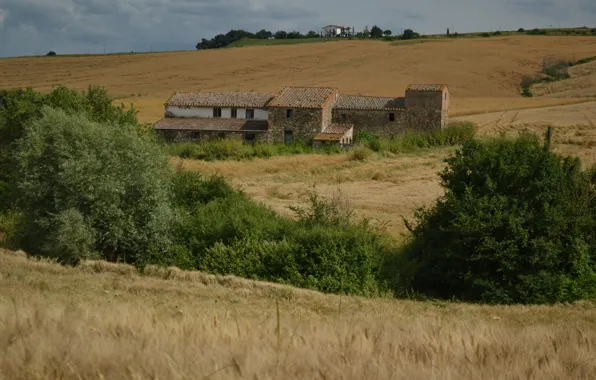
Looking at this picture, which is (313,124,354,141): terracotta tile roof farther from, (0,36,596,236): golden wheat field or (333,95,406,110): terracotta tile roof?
(0,36,596,236): golden wheat field

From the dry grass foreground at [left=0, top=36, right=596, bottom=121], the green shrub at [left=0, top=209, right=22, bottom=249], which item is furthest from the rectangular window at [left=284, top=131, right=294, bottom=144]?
the green shrub at [left=0, top=209, right=22, bottom=249]

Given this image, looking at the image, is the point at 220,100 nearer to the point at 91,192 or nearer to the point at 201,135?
the point at 201,135

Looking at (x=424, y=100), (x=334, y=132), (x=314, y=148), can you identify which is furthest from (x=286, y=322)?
(x=424, y=100)

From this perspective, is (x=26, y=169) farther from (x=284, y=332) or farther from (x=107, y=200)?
(x=284, y=332)

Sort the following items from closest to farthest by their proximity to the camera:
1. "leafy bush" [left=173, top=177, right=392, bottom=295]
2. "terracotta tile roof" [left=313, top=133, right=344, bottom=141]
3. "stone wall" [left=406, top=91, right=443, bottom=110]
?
"leafy bush" [left=173, top=177, right=392, bottom=295]
"terracotta tile roof" [left=313, top=133, right=344, bottom=141]
"stone wall" [left=406, top=91, right=443, bottom=110]

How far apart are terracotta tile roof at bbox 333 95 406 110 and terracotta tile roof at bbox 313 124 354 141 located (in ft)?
6.05

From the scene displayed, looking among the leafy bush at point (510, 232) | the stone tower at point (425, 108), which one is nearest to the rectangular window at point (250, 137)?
the stone tower at point (425, 108)

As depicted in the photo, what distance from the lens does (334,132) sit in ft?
179

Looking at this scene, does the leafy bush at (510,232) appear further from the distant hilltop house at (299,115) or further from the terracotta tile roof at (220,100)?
the terracotta tile roof at (220,100)

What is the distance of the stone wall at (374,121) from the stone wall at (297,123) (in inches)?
131

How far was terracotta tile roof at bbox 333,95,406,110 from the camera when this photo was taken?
57.3 meters

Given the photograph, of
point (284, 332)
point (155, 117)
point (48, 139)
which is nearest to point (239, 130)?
point (155, 117)

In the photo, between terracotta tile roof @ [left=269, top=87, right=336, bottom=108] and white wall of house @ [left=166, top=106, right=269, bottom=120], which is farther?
white wall of house @ [left=166, top=106, right=269, bottom=120]

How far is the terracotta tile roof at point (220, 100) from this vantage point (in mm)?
57750
